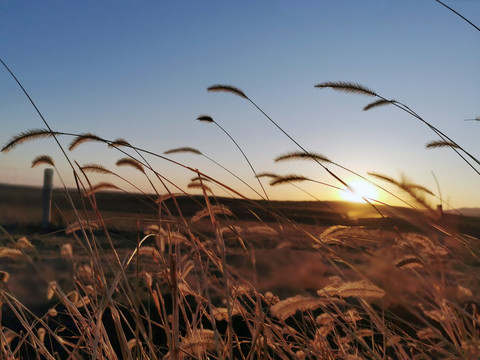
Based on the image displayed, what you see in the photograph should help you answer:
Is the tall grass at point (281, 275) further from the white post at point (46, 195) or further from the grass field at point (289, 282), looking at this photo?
the white post at point (46, 195)

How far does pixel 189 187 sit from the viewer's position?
76.4 inches

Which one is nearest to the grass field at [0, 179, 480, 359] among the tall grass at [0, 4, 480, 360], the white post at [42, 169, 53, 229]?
the tall grass at [0, 4, 480, 360]

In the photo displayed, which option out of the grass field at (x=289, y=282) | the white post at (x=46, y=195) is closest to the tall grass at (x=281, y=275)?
the grass field at (x=289, y=282)

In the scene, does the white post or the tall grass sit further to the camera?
the white post

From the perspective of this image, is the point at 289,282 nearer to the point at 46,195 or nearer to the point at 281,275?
the point at 281,275

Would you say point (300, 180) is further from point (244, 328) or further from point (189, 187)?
point (244, 328)

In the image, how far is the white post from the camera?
33.6 feet

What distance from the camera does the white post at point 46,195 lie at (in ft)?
33.6

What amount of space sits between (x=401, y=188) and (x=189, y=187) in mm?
906

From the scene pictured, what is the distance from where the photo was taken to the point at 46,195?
1041cm

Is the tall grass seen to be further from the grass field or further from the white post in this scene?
the white post

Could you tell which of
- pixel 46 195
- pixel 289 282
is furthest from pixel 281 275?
pixel 46 195

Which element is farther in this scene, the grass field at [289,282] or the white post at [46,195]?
the white post at [46,195]

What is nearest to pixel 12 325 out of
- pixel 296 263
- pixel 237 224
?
pixel 237 224
